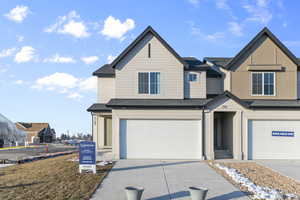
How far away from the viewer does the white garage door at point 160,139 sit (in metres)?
17.2

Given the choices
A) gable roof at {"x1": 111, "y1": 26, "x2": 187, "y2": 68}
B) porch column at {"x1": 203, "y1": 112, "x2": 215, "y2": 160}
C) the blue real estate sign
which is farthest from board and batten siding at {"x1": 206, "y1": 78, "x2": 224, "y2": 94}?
the blue real estate sign

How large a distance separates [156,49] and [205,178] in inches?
401

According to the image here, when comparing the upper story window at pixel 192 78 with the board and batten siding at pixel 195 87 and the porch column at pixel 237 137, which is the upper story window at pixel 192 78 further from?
the porch column at pixel 237 137

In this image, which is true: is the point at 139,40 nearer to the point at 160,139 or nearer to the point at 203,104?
the point at 203,104

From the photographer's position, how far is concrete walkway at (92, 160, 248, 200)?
28.5 ft

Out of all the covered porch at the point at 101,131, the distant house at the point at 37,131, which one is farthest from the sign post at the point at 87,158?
the distant house at the point at 37,131

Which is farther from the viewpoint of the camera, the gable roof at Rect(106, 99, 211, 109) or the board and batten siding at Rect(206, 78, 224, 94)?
the board and batten siding at Rect(206, 78, 224, 94)

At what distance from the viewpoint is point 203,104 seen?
17.2 metres

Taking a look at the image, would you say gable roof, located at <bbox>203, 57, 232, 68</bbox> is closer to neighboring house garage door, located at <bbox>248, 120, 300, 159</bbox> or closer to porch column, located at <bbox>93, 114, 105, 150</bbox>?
neighboring house garage door, located at <bbox>248, 120, 300, 159</bbox>

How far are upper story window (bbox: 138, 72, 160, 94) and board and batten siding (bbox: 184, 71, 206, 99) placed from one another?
6.81 ft

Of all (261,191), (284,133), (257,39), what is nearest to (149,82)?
(257,39)

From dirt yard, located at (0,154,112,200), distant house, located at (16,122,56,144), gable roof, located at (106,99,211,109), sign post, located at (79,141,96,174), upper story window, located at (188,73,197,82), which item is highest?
upper story window, located at (188,73,197,82)

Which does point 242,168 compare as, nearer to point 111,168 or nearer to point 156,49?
point 111,168

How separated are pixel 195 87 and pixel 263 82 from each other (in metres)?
4.96
